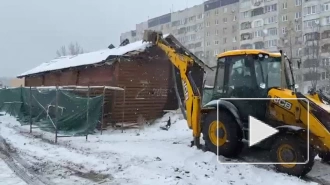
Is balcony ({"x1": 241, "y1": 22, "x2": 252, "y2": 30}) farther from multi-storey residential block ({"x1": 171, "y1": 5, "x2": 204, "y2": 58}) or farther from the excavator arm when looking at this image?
the excavator arm

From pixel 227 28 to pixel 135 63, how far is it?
48.2 metres

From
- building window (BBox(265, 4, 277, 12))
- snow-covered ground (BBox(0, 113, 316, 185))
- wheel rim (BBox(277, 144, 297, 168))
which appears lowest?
snow-covered ground (BBox(0, 113, 316, 185))

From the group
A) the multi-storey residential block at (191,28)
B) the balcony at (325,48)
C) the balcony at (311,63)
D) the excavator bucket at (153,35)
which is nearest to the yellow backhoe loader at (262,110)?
the excavator bucket at (153,35)

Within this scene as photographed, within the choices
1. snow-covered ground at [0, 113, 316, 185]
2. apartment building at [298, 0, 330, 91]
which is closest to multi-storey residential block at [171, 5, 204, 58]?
apartment building at [298, 0, 330, 91]

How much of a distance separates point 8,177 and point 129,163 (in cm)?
264

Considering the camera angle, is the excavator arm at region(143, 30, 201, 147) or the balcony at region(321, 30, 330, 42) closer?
the excavator arm at region(143, 30, 201, 147)

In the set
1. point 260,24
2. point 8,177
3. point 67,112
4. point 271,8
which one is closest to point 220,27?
point 260,24

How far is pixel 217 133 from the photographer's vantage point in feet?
29.8

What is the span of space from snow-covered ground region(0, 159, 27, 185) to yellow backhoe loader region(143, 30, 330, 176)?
4676mm

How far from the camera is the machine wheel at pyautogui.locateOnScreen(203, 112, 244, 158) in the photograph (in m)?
8.68

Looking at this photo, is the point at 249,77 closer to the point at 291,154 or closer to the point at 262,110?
the point at 262,110

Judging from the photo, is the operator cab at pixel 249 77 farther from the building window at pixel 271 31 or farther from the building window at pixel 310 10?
the building window at pixel 271 31

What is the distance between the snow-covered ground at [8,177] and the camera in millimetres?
6902

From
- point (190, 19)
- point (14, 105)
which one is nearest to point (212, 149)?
point (14, 105)
